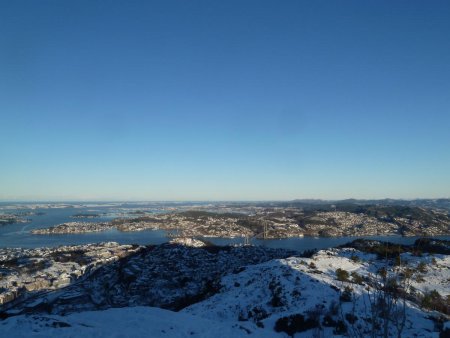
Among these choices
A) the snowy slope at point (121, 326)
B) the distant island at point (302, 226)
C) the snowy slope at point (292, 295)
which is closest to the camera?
the snowy slope at point (121, 326)

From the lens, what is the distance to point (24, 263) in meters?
34.9

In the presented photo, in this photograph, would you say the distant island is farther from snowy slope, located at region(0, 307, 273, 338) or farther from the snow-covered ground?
snowy slope, located at region(0, 307, 273, 338)

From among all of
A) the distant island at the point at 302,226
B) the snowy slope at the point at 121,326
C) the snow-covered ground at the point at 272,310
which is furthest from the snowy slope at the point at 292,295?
the distant island at the point at 302,226

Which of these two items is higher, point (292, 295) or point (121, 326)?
point (121, 326)

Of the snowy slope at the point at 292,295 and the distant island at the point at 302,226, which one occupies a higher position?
the snowy slope at the point at 292,295

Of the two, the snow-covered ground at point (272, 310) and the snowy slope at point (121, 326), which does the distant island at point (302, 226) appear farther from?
the snowy slope at point (121, 326)

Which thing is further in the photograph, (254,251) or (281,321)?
(254,251)

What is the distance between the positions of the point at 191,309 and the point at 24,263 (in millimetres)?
25561

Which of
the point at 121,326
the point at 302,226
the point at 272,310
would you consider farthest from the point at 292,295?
the point at 302,226

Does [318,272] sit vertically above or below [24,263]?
above

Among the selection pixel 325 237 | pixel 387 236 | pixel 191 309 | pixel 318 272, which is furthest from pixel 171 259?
pixel 387 236

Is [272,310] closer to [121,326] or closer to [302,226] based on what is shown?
[121,326]

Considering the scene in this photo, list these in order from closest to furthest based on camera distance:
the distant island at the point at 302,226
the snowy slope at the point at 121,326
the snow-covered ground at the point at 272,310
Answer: the snowy slope at the point at 121,326, the snow-covered ground at the point at 272,310, the distant island at the point at 302,226

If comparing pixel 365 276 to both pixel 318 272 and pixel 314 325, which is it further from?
pixel 314 325
